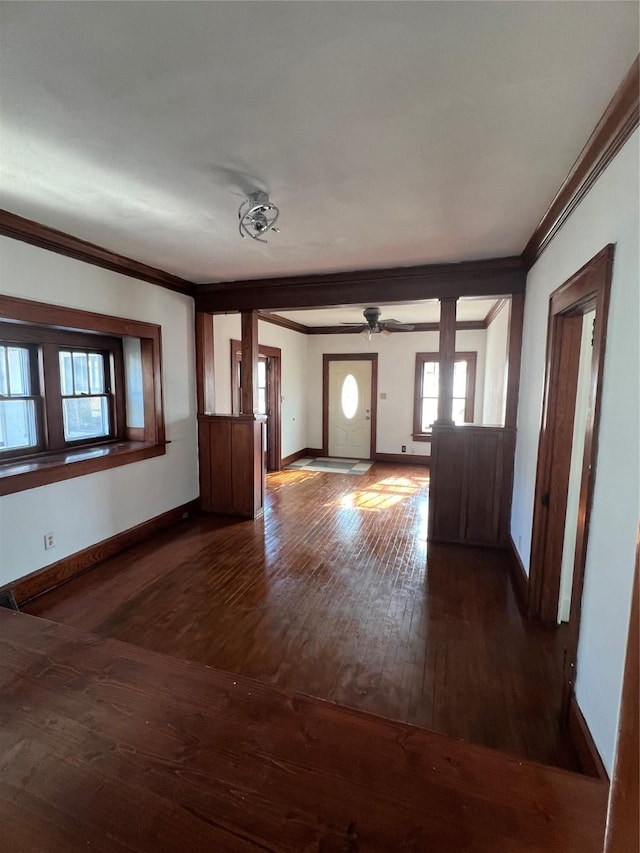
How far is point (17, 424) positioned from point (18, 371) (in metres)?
0.39

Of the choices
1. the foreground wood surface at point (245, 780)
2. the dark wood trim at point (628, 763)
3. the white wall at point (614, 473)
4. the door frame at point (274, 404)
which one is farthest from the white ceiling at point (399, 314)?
the dark wood trim at point (628, 763)

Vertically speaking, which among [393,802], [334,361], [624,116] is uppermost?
[624,116]

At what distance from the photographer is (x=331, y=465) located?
23.7 feet

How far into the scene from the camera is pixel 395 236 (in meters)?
2.88

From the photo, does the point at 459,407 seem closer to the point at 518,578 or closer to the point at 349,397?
the point at 349,397

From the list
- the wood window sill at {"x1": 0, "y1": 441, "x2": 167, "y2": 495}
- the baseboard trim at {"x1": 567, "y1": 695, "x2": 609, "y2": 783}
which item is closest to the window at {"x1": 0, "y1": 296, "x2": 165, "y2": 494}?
the wood window sill at {"x1": 0, "y1": 441, "x2": 167, "y2": 495}

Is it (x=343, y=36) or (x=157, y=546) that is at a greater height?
(x=343, y=36)

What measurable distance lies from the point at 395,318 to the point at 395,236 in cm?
360

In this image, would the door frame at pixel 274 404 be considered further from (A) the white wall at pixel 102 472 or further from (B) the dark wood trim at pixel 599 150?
(B) the dark wood trim at pixel 599 150

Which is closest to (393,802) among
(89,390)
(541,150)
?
(541,150)

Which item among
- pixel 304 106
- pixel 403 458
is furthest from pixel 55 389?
pixel 403 458

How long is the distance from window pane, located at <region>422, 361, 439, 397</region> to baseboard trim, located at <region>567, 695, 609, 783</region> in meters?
5.84

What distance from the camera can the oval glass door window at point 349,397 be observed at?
25.1ft

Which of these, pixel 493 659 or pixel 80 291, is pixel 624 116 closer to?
pixel 493 659
